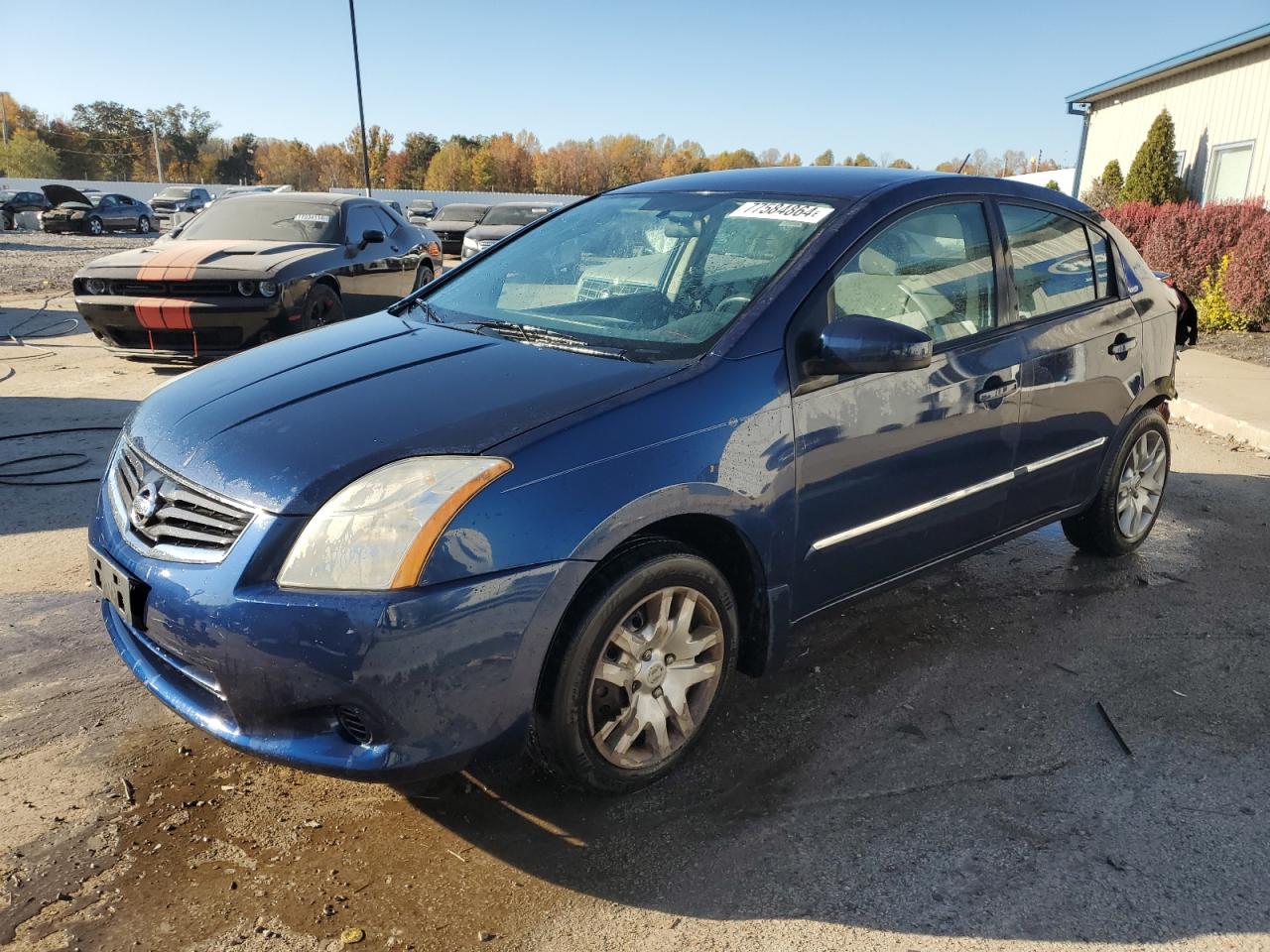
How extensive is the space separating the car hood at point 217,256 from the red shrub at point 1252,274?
10368 millimetres

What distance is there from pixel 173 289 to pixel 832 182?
627 cm

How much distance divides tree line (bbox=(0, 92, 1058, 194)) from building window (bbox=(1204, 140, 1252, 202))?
2947 inches

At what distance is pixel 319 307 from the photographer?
27.7 ft

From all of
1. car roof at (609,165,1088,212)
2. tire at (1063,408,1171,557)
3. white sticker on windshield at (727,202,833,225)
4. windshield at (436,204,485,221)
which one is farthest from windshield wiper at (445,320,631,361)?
windshield at (436,204,485,221)

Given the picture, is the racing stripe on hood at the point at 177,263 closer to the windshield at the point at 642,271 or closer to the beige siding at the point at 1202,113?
the windshield at the point at 642,271

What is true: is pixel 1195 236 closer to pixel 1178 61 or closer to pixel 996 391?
pixel 1178 61

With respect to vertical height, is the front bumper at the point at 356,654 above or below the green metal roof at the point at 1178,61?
below

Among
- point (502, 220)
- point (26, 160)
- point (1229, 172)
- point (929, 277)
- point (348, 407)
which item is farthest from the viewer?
point (26, 160)

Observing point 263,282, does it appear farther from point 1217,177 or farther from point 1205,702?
point 1217,177

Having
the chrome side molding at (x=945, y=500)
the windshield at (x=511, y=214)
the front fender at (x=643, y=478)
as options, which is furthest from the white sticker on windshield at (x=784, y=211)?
the windshield at (x=511, y=214)

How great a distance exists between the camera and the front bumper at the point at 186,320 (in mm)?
7777

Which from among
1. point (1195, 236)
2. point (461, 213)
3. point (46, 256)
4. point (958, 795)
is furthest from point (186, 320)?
point (46, 256)

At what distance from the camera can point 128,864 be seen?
2465 mm

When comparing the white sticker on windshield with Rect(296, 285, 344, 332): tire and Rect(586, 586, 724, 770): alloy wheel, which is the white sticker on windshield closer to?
Rect(586, 586, 724, 770): alloy wheel
